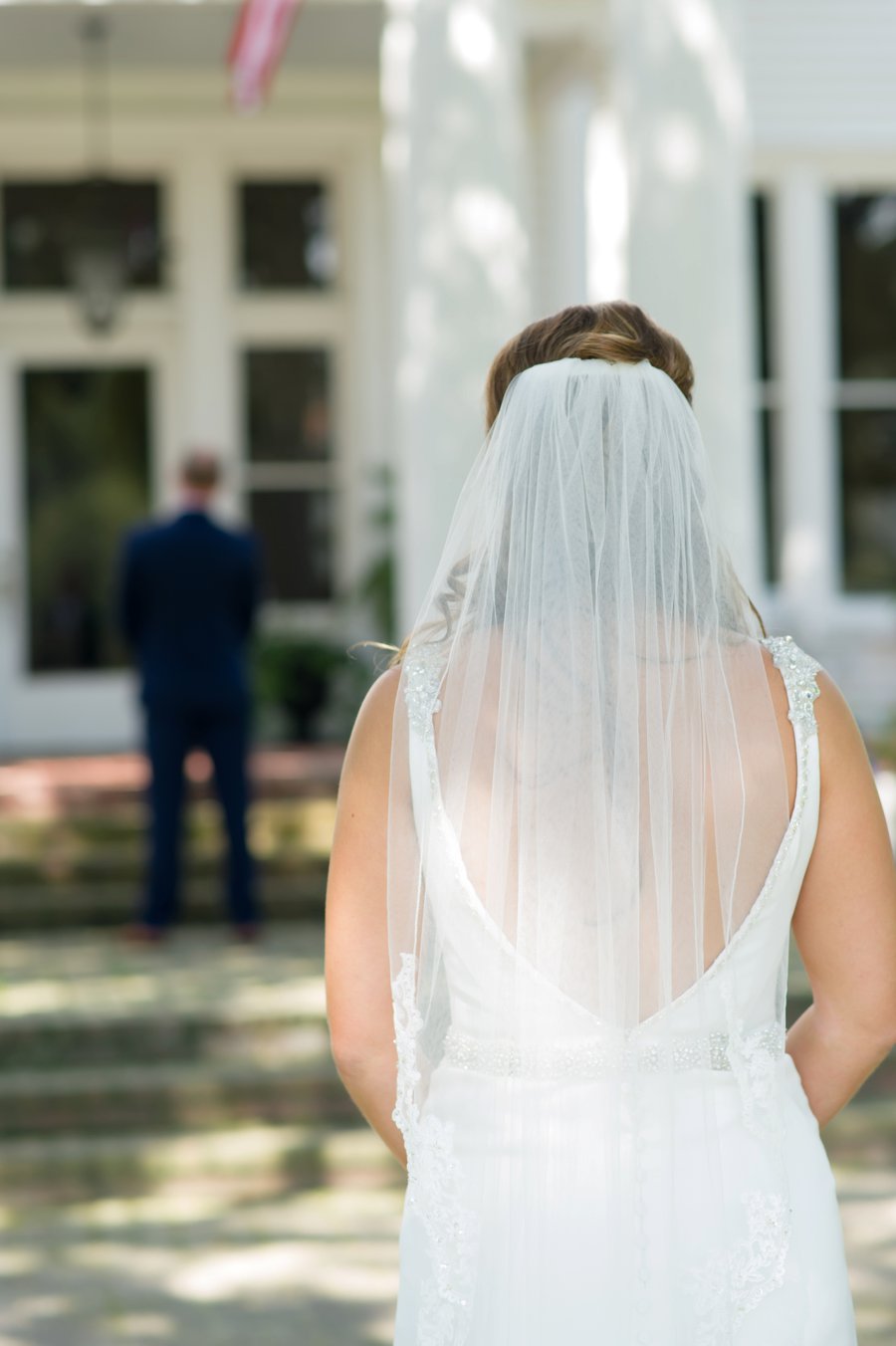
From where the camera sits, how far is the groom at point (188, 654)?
703 cm

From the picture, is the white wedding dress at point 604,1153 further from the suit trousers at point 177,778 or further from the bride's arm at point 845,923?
the suit trousers at point 177,778

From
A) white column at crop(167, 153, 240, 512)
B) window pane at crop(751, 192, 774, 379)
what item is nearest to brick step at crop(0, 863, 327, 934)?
white column at crop(167, 153, 240, 512)

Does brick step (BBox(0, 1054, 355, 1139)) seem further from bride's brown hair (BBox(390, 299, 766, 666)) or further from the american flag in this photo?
the american flag

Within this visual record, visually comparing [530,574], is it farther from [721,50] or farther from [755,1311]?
[721,50]

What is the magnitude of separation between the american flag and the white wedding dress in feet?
18.1

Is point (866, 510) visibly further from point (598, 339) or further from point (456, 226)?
point (598, 339)

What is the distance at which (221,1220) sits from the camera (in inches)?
206

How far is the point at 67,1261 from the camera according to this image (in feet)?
16.0

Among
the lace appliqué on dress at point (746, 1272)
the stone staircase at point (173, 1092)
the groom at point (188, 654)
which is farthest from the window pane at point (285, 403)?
the lace appliqué on dress at point (746, 1272)

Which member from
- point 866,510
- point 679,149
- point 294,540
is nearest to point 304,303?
point 294,540

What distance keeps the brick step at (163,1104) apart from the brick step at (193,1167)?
6.5 inches

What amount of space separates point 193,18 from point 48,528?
2978mm

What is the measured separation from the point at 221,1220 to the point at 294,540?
5661 millimetres

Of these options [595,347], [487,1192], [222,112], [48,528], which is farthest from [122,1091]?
[222,112]
